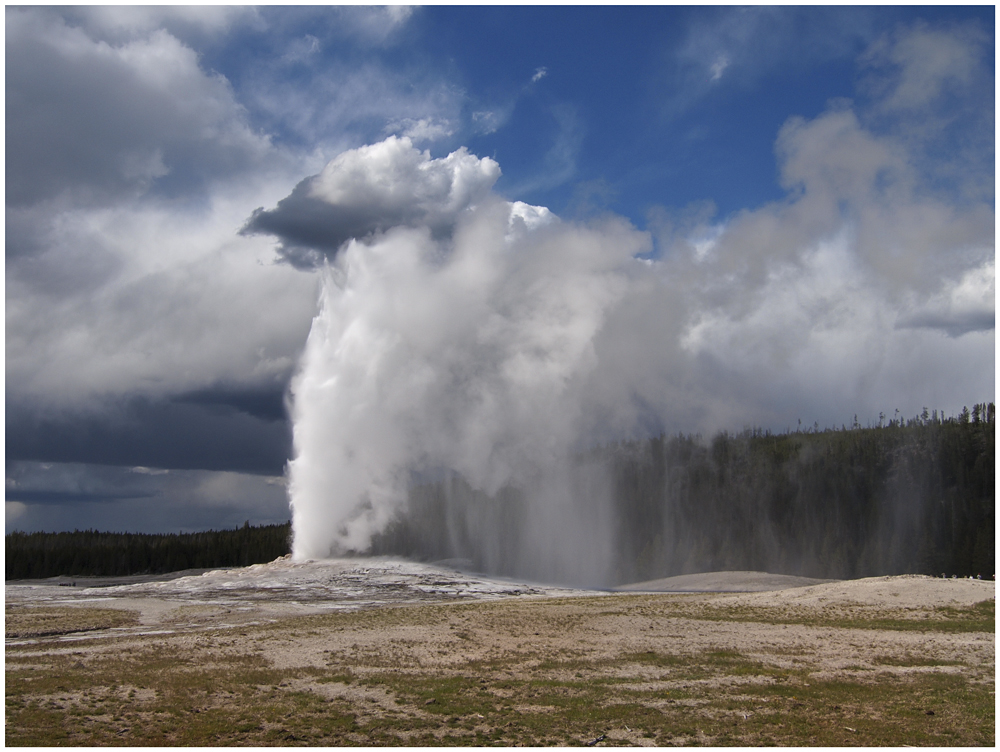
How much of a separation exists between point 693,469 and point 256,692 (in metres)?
120

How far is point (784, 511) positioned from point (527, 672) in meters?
111

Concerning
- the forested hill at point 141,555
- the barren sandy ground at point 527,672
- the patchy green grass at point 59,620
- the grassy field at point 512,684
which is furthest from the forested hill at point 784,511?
the grassy field at point 512,684

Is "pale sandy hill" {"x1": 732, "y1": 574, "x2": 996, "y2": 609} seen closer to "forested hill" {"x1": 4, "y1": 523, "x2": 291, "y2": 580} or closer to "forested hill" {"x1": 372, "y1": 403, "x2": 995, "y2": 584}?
"forested hill" {"x1": 372, "y1": 403, "x2": 995, "y2": 584}

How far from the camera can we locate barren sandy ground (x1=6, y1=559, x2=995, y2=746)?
683 inches

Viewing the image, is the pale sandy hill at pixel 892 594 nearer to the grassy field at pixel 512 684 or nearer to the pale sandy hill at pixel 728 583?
the grassy field at pixel 512 684

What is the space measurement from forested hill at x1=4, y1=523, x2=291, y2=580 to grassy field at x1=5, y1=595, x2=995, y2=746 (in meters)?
105

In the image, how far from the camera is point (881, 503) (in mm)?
116125

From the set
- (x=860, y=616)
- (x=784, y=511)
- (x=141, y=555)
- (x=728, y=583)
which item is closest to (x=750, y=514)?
(x=784, y=511)

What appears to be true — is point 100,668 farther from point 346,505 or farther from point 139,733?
point 346,505

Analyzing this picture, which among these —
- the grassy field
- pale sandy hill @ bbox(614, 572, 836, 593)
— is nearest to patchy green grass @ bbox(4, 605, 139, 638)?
the grassy field

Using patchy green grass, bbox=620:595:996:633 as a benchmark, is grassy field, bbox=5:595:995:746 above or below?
above

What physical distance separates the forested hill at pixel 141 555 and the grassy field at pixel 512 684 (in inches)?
4119

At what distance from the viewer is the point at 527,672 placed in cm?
2469

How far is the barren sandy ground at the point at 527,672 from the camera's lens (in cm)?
1736
